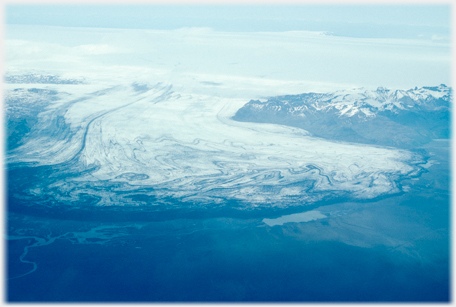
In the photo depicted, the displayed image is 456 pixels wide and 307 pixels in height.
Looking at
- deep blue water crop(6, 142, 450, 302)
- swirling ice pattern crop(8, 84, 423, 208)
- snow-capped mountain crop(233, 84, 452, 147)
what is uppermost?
snow-capped mountain crop(233, 84, 452, 147)

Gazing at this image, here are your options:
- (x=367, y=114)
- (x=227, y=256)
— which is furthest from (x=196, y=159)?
(x=367, y=114)

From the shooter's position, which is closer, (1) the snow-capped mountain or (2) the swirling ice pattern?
(2) the swirling ice pattern

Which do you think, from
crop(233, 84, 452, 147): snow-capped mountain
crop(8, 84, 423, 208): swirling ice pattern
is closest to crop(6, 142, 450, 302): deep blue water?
crop(8, 84, 423, 208): swirling ice pattern

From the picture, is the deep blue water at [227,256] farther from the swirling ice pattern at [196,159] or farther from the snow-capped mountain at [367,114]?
the snow-capped mountain at [367,114]

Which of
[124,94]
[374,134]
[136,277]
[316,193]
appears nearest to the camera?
[136,277]

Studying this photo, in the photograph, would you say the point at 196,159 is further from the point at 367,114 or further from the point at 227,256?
the point at 367,114

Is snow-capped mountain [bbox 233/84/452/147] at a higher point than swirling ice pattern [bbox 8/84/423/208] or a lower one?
higher

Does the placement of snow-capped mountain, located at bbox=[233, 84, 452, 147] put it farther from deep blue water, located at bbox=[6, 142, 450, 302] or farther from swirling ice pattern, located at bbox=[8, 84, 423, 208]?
deep blue water, located at bbox=[6, 142, 450, 302]

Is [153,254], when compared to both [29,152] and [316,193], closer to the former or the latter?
[316,193]

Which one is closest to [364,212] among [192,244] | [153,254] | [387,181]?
[387,181]
